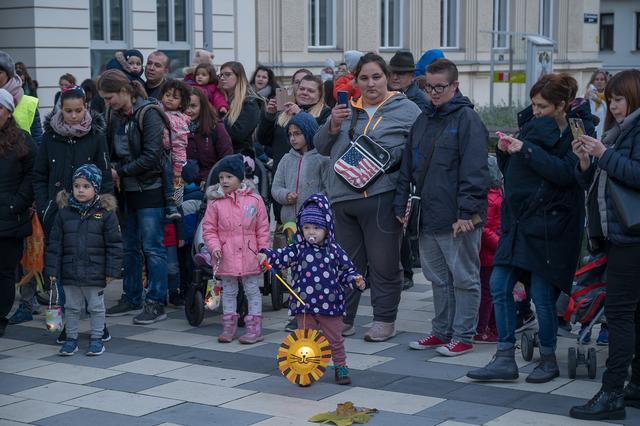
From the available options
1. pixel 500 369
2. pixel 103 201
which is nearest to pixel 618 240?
pixel 500 369

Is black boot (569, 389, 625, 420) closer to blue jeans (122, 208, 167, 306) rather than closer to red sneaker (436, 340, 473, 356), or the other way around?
red sneaker (436, 340, 473, 356)

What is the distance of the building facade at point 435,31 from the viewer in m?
22.5

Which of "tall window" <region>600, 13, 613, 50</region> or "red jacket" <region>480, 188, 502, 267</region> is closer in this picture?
"red jacket" <region>480, 188, 502, 267</region>

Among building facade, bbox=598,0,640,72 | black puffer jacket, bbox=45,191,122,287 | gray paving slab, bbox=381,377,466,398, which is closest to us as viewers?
gray paving slab, bbox=381,377,466,398

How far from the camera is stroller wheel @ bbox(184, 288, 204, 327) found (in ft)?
30.3

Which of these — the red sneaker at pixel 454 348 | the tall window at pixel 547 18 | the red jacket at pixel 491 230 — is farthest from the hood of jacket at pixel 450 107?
the tall window at pixel 547 18

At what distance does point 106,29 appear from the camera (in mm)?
18234

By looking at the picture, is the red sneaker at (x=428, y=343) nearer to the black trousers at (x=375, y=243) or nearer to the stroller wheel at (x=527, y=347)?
the black trousers at (x=375, y=243)

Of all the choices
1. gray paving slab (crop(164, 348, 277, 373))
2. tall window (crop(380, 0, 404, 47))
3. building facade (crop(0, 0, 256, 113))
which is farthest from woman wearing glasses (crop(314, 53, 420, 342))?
tall window (crop(380, 0, 404, 47))

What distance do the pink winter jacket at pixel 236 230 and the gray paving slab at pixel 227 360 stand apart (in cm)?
69

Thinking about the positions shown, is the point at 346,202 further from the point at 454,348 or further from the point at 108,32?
the point at 108,32

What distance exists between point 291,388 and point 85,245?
1.92 metres

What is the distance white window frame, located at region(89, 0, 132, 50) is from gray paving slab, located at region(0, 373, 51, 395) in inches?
434

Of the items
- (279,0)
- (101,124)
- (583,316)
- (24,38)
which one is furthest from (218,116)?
(279,0)
